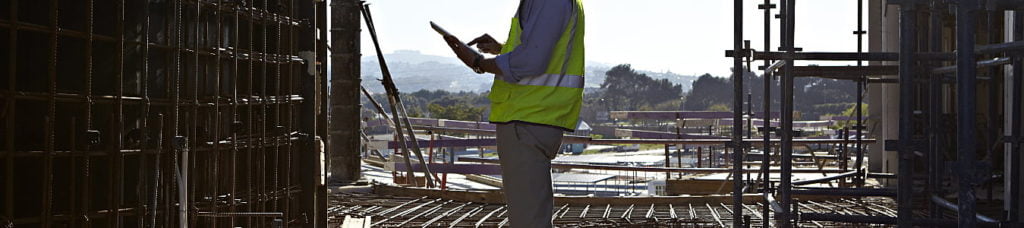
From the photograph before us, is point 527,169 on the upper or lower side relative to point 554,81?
lower

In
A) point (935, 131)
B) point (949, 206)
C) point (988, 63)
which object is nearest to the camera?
point (949, 206)

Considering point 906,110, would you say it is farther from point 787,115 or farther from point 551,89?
point 551,89

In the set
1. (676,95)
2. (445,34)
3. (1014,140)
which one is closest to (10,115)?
(445,34)

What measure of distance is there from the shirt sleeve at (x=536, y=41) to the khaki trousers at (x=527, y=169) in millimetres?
217

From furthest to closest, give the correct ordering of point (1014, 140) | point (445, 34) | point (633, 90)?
point (633, 90) → point (1014, 140) → point (445, 34)

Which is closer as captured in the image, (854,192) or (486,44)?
(486,44)

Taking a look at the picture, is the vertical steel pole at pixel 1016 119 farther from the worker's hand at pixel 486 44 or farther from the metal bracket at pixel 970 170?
the worker's hand at pixel 486 44

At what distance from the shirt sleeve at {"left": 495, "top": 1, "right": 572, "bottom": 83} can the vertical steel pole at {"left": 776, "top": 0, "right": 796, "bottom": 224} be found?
3786 mm

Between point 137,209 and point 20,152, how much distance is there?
875 millimetres

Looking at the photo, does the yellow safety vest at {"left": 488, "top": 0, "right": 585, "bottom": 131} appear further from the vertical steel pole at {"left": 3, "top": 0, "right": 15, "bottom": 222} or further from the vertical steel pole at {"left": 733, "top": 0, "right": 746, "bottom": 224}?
the vertical steel pole at {"left": 733, "top": 0, "right": 746, "bottom": 224}

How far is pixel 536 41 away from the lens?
4195 mm

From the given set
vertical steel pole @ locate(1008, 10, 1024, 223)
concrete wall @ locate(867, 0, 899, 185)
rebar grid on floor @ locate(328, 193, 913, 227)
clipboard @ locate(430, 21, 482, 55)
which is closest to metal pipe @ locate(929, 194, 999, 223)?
vertical steel pole @ locate(1008, 10, 1024, 223)

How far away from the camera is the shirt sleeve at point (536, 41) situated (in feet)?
13.8

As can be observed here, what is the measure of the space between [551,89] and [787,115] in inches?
169
